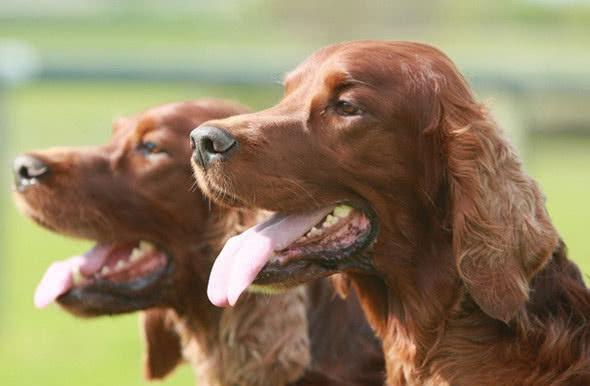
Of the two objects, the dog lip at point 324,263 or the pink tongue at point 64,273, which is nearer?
the dog lip at point 324,263

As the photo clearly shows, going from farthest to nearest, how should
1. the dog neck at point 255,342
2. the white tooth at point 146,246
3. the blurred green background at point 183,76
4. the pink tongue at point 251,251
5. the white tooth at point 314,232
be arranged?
the blurred green background at point 183,76
the white tooth at point 146,246
the dog neck at point 255,342
the white tooth at point 314,232
the pink tongue at point 251,251

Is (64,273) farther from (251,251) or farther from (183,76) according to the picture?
(183,76)

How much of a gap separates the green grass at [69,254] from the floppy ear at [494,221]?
12.7ft

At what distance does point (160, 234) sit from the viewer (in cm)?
505

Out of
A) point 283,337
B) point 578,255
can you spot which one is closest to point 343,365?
point 283,337

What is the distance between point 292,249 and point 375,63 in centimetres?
63

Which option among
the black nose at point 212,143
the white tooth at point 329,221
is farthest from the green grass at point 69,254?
the black nose at point 212,143

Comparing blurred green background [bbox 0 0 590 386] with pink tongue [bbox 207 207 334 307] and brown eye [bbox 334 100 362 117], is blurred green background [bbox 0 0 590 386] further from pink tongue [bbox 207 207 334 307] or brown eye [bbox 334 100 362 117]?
pink tongue [bbox 207 207 334 307]

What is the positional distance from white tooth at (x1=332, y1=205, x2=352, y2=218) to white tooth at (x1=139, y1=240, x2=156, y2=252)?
1015 millimetres

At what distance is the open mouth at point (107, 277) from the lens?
16.5ft

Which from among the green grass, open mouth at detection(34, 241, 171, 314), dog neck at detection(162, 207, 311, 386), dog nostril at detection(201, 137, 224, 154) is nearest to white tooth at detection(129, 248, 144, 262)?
open mouth at detection(34, 241, 171, 314)

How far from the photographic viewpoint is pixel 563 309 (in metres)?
4.06

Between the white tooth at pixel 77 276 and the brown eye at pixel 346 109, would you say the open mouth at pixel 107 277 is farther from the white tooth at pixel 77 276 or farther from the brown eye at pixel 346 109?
the brown eye at pixel 346 109

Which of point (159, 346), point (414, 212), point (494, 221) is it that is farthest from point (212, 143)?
point (159, 346)
